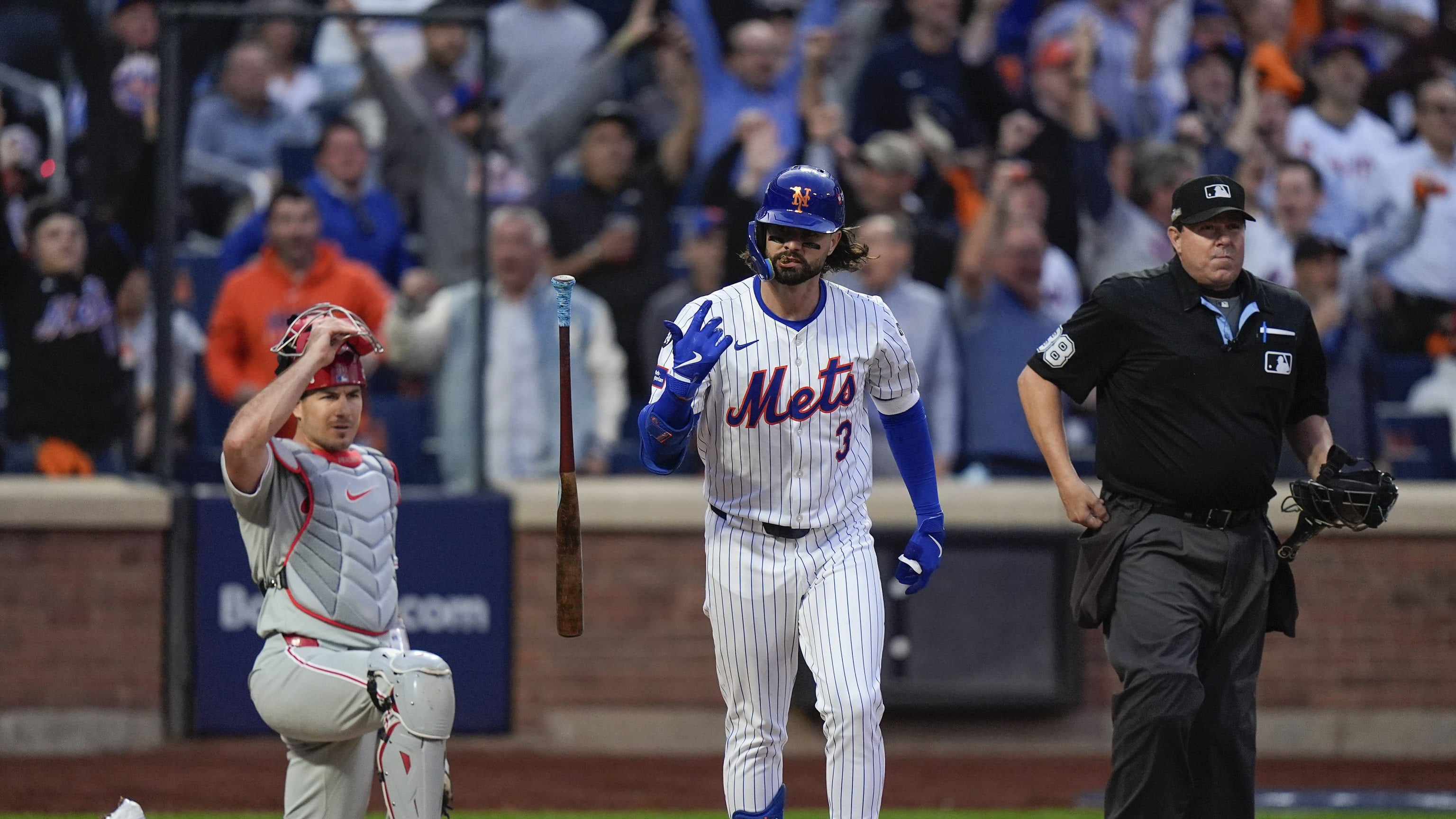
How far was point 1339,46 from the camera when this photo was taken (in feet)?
38.5

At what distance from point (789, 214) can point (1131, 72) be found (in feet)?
23.1

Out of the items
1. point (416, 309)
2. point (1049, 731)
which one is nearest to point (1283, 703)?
point (1049, 731)

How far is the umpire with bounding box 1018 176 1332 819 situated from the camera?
206 inches

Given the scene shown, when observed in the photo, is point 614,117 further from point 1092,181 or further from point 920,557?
point 920,557

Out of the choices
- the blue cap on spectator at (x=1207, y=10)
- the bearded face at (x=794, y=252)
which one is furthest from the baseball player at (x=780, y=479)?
the blue cap on spectator at (x=1207, y=10)

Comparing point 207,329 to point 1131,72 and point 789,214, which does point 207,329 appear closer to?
point 789,214

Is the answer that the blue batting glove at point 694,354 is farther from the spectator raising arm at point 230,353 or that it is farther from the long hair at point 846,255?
the spectator raising arm at point 230,353

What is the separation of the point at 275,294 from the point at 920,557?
4792 mm

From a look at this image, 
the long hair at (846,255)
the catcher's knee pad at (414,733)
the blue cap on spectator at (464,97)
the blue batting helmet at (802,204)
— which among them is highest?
the blue cap on spectator at (464,97)

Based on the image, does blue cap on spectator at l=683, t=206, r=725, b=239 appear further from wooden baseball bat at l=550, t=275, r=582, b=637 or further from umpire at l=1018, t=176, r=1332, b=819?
wooden baseball bat at l=550, t=275, r=582, b=637

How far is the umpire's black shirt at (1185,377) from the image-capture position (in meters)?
5.30

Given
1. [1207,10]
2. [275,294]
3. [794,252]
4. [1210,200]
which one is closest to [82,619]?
[275,294]

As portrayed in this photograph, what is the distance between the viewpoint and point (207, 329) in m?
9.28

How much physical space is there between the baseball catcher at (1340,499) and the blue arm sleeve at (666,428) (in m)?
1.78
